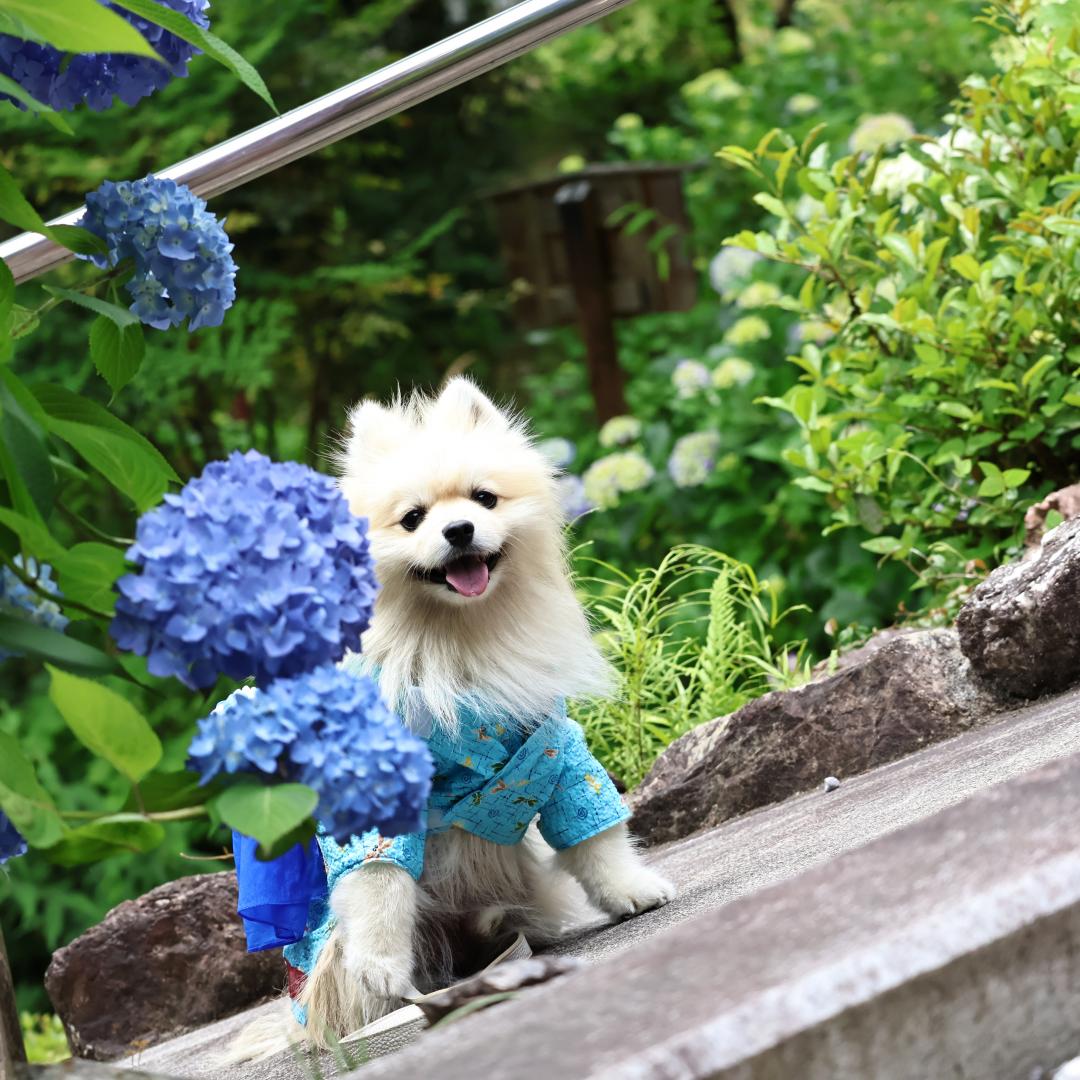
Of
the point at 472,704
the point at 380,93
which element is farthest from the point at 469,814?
the point at 380,93

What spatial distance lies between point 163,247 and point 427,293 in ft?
19.1

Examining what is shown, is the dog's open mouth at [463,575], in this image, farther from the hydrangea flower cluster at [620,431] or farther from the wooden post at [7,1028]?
the hydrangea flower cluster at [620,431]

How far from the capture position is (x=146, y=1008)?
2926 millimetres

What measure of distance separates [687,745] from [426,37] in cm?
582

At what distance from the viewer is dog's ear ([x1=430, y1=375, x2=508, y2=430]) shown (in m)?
2.21

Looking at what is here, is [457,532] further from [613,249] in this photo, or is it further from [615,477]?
[613,249]

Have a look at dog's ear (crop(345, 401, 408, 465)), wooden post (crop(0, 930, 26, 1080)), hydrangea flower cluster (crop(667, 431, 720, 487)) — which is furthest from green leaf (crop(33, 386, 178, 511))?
hydrangea flower cluster (crop(667, 431, 720, 487))

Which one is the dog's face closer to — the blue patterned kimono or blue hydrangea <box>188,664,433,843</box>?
the blue patterned kimono

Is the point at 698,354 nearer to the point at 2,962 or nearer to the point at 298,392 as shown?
the point at 298,392

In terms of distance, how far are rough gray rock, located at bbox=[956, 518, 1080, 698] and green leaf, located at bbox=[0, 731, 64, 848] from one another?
1711 mm

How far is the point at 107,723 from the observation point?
3.38 ft

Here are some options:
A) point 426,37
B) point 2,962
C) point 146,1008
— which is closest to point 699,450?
point 146,1008

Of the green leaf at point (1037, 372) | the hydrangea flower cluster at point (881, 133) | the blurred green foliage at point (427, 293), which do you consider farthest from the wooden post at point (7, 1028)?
the hydrangea flower cluster at point (881, 133)

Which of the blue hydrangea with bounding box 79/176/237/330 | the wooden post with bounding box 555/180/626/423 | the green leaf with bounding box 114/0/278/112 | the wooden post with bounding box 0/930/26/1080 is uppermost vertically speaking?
the wooden post with bounding box 555/180/626/423
